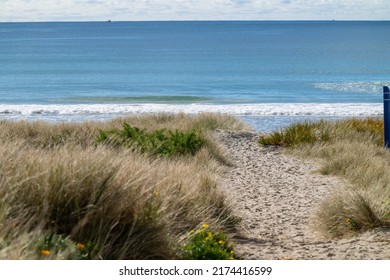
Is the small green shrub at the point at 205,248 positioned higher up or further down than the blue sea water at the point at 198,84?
higher up

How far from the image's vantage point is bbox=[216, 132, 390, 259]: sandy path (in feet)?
23.0

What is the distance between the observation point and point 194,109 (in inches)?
1294

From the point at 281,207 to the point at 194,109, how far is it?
23.0 meters

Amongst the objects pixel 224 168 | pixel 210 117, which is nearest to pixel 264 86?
pixel 210 117

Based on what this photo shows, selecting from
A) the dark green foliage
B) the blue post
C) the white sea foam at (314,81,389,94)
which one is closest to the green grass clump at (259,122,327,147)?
the blue post

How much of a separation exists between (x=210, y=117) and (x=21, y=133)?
574cm

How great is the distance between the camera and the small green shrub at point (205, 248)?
588 cm

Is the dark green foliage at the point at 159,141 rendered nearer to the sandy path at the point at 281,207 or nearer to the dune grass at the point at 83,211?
the sandy path at the point at 281,207

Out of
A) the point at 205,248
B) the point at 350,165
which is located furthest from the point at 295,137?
the point at 205,248

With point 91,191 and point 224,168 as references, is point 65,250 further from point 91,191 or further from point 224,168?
point 224,168

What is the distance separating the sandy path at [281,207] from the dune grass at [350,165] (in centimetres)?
26

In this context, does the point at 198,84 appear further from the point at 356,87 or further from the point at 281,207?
the point at 281,207

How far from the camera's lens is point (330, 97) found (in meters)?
38.1

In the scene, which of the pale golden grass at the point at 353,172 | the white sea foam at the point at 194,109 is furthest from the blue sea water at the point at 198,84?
the pale golden grass at the point at 353,172
